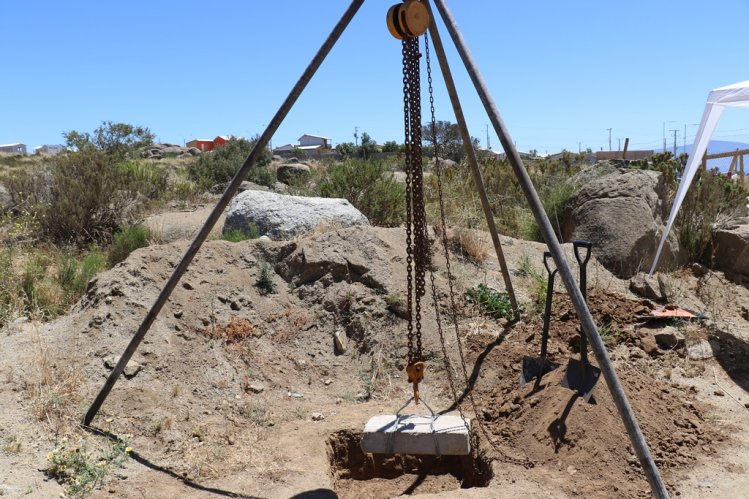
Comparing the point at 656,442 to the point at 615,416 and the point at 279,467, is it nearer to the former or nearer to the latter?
the point at 615,416

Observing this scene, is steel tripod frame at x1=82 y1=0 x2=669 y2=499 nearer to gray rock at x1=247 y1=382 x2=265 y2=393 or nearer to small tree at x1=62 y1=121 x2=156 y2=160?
gray rock at x1=247 y1=382 x2=265 y2=393

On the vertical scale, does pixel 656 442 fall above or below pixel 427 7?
below

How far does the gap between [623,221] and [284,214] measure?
3.95 m

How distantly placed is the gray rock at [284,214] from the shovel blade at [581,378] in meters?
3.58

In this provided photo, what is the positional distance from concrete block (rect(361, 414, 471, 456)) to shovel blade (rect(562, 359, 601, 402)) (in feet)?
2.95

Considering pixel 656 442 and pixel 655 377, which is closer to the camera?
pixel 656 442

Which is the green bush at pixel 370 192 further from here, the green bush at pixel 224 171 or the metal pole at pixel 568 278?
the green bush at pixel 224 171

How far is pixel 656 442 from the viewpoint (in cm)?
A: 408

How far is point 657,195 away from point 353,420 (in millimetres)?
5714

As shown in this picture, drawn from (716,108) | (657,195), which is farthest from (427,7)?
(657,195)

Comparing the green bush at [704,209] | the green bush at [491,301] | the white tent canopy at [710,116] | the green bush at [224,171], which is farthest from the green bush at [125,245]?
the green bush at [224,171]

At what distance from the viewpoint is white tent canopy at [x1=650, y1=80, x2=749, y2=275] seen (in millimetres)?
6691

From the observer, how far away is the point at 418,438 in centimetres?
379

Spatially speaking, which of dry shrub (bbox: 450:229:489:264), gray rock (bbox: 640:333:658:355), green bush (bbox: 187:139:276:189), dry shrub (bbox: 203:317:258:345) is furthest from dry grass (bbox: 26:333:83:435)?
green bush (bbox: 187:139:276:189)
